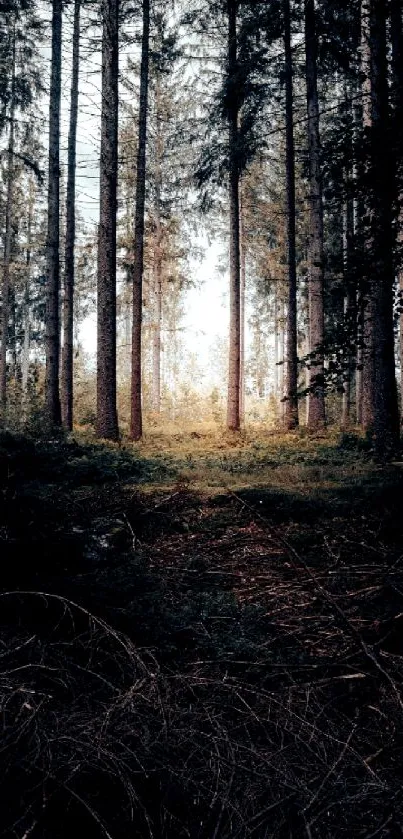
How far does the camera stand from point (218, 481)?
23.0ft

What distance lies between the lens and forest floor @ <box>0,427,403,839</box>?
1.43 meters

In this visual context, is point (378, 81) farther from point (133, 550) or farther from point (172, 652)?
point (172, 652)

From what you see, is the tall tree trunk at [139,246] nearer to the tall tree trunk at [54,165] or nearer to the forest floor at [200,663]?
the tall tree trunk at [54,165]

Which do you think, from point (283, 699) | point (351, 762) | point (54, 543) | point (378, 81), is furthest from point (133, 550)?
point (378, 81)

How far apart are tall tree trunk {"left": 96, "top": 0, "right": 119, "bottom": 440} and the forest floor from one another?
236 inches

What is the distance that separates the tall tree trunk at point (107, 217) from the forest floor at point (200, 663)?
600 cm

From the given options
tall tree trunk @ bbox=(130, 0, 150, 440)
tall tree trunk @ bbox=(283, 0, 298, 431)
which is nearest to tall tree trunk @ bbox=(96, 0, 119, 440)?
tall tree trunk @ bbox=(130, 0, 150, 440)

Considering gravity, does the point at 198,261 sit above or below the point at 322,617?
above

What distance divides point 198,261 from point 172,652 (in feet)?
75.6

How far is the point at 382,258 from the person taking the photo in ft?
12.5

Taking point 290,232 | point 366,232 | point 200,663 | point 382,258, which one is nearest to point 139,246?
point 290,232

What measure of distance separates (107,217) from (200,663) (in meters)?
11.4

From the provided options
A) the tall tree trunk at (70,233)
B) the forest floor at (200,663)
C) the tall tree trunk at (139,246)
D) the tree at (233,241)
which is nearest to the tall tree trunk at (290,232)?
the tree at (233,241)

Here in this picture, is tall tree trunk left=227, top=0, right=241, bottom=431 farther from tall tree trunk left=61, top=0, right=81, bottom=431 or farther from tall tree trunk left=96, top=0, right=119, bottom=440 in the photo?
tall tree trunk left=61, top=0, right=81, bottom=431
